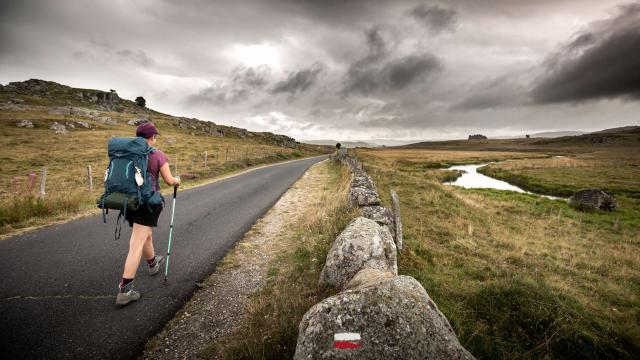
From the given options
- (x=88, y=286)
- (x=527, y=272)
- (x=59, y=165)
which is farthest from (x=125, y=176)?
(x=59, y=165)

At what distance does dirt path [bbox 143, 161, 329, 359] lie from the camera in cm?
404

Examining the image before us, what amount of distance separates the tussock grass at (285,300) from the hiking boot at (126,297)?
1895mm

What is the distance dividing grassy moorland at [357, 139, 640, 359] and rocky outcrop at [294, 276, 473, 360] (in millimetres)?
1562

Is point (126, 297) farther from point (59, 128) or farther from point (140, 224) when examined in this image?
point (59, 128)

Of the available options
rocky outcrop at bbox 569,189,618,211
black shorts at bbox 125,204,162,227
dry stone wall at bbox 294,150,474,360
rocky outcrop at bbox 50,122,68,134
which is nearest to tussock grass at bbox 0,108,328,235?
rocky outcrop at bbox 50,122,68,134

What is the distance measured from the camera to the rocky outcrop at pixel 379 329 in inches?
115

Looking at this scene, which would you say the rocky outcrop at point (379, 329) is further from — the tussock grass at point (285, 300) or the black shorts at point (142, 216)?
the black shorts at point (142, 216)

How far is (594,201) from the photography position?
74.6 ft

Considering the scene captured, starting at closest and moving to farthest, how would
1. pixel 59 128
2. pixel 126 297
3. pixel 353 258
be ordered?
pixel 126 297 → pixel 353 258 → pixel 59 128

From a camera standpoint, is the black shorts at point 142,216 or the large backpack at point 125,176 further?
the black shorts at point 142,216

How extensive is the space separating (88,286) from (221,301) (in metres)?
2.45

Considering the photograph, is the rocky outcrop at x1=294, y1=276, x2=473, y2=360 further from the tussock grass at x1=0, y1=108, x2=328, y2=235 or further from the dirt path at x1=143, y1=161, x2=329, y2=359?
the tussock grass at x1=0, y1=108, x2=328, y2=235

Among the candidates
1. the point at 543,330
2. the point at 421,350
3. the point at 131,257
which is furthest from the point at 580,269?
the point at 131,257

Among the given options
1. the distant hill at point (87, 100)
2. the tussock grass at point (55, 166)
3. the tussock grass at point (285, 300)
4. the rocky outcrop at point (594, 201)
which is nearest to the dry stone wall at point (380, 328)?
the tussock grass at point (285, 300)
